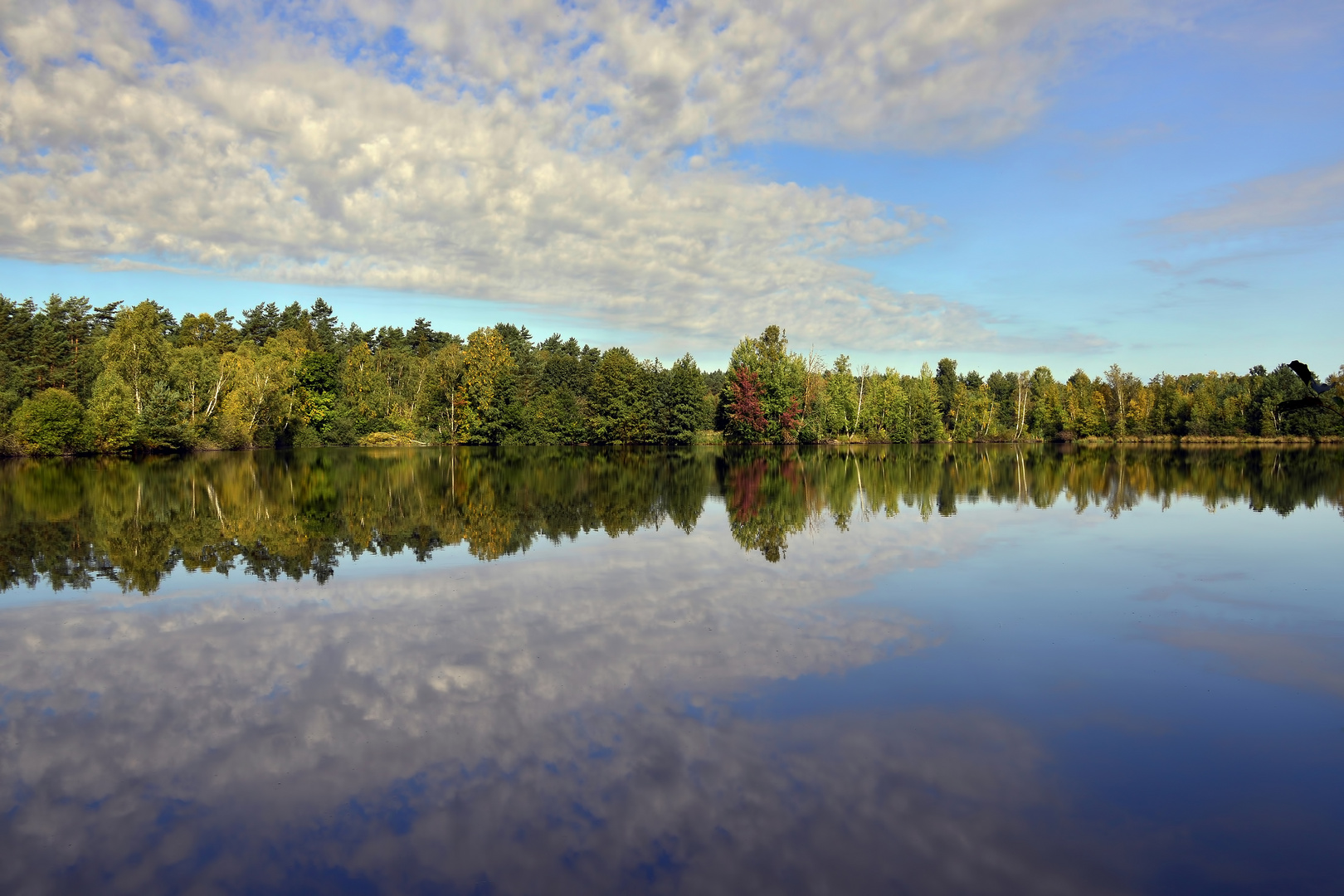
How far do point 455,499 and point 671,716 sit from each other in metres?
20.4

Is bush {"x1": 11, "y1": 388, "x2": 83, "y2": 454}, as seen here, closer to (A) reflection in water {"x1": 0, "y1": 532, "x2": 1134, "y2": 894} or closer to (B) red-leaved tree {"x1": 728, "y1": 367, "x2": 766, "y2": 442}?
(A) reflection in water {"x1": 0, "y1": 532, "x2": 1134, "y2": 894}

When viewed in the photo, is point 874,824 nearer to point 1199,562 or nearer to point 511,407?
point 1199,562

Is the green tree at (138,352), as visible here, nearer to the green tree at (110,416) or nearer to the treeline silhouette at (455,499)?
the green tree at (110,416)

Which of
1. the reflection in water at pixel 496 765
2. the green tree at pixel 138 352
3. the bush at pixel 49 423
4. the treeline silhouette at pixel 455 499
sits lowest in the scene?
the reflection in water at pixel 496 765

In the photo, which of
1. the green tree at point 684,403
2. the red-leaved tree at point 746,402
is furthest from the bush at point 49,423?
the red-leaved tree at point 746,402

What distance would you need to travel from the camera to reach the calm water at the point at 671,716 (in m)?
4.85

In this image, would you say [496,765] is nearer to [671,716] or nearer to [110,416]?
[671,716]

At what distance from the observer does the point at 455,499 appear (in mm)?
25891

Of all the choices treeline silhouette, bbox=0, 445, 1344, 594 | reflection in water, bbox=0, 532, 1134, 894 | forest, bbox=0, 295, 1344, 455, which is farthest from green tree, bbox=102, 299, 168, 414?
reflection in water, bbox=0, 532, 1134, 894

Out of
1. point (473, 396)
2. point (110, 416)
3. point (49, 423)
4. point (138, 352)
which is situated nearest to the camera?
point (49, 423)

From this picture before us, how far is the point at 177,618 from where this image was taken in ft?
34.7

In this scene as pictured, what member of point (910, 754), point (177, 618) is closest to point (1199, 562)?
point (910, 754)

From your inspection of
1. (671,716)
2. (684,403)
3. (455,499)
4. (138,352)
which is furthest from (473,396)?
(671,716)

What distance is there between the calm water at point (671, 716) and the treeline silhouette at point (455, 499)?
1.26ft
